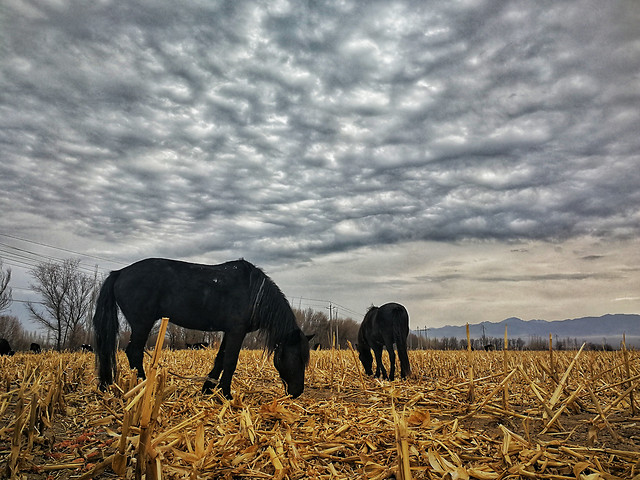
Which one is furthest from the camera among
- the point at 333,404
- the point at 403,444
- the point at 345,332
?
the point at 345,332

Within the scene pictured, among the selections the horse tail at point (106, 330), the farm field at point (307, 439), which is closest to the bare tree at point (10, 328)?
the horse tail at point (106, 330)

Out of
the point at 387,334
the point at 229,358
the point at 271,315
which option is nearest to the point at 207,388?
the point at 229,358

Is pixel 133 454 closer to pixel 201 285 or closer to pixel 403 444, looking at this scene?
pixel 403 444

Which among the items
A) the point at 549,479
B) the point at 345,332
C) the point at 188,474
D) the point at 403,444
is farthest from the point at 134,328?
the point at 345,332

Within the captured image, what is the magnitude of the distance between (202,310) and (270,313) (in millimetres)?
1482

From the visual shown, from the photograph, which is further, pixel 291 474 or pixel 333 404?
pixel 333 404

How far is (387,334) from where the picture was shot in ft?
42.2

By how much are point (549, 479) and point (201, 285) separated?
272 inches

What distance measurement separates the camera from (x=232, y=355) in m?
8.11

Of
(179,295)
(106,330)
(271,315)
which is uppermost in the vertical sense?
(179,295)

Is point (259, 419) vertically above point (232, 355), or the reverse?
point (232, 355)

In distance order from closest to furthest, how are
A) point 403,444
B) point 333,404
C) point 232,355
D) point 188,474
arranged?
point 403,444 → point 188,474 → point 333,404 → point 232,355

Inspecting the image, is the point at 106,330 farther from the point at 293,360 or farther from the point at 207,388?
the point at 293,360

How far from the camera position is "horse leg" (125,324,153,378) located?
26.3 ft
